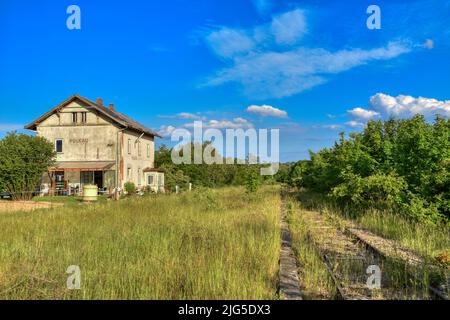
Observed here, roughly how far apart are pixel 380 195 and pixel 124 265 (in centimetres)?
1099

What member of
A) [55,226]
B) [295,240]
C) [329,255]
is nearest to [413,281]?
[329,255]

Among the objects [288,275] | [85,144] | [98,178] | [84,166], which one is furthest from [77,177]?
[288,275]

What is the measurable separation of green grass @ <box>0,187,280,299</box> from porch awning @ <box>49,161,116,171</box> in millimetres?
20857

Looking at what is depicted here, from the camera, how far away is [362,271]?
6238 millimetres

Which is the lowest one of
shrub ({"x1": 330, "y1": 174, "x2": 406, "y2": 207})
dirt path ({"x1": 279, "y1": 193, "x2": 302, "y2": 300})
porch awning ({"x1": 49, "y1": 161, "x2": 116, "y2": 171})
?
dirt path ({"x1": 279, "y1": 193, "x2": 302, "y2": 300})

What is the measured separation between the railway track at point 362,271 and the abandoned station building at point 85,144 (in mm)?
25509

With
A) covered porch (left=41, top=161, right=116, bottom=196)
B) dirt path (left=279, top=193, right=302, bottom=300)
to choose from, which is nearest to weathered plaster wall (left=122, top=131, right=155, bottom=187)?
covered porch (left=41, top=161, right=116, bottom=196)

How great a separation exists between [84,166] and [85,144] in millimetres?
2283

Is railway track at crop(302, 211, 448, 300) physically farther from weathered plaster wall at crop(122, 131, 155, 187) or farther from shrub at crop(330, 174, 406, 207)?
weathered plaster wall at crop(122, 131, 155, 187)

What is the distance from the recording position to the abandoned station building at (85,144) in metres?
31.8

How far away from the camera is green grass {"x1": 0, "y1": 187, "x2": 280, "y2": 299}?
15.9 feet

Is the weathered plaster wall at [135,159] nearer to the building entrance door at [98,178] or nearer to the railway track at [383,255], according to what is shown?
the building entrance door at [98,178]

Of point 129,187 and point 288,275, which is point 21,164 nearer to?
point 129,187
